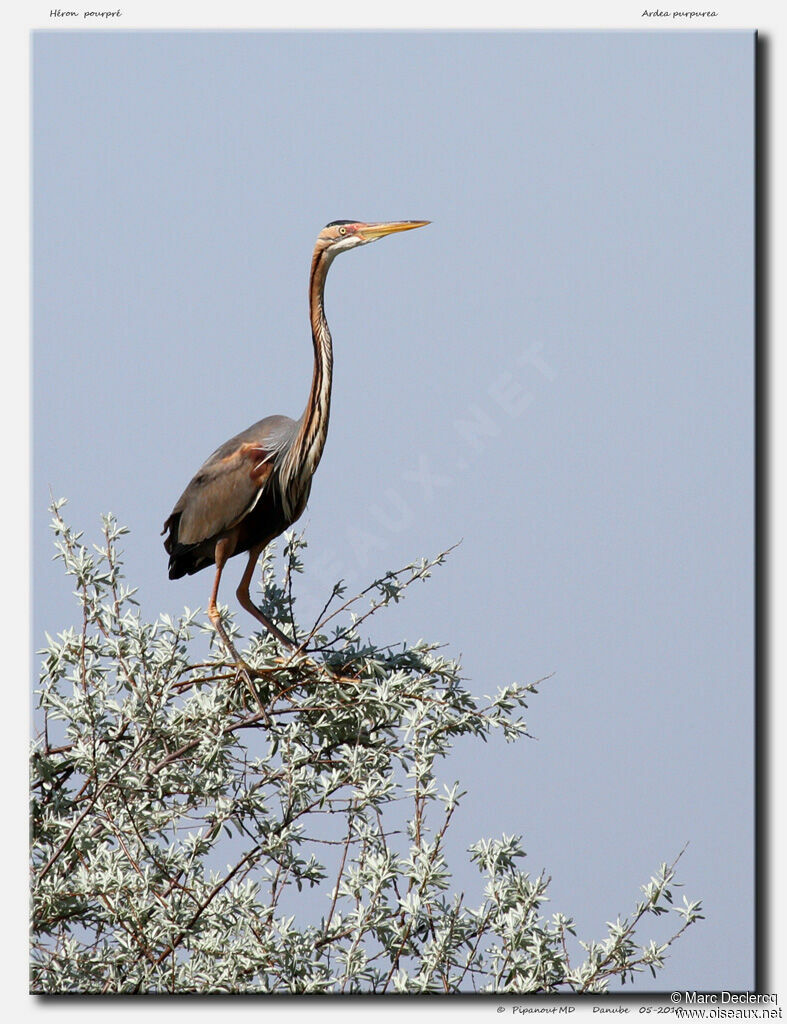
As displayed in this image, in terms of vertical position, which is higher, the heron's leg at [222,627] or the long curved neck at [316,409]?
the long curved neck at [316,409]

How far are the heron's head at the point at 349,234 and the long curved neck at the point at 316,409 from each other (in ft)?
0.58

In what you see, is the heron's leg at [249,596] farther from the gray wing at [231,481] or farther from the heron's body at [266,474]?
the gray wing at [231,481]

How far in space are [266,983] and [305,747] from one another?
575mm

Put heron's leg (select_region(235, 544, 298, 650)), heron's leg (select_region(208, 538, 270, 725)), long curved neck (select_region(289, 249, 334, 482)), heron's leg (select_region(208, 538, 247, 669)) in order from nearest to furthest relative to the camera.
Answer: heron's leg (select_region(208, 538, 270, 725))
heron's leg (select_region(208, 538, 247, 669))
long curved neck (select_region(289, 249, 334, 482))
heron's leg (select_region(235, 544, 298, 650))

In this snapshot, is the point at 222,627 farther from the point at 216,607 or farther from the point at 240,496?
the point at 240,496

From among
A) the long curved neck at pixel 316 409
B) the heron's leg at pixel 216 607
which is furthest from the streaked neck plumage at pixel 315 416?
the heron's leg at pixel 216 607

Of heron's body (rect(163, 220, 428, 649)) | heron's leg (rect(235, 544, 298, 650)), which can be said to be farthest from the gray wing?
heron's leg (rect(235, 544, 298, 650))

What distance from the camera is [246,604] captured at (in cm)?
384

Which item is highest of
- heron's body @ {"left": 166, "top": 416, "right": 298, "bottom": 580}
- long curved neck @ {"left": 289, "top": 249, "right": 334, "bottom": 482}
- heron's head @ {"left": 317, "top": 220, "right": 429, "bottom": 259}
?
heron's head @ {"left": 317, "top": 220, "right": 429, "bottom": 259}

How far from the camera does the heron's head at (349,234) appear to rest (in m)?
3.67

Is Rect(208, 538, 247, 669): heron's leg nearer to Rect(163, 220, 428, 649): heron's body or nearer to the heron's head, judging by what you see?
Rect(163, 220, 428, 649): heron's body

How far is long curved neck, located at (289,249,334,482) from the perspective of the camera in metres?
3.64
